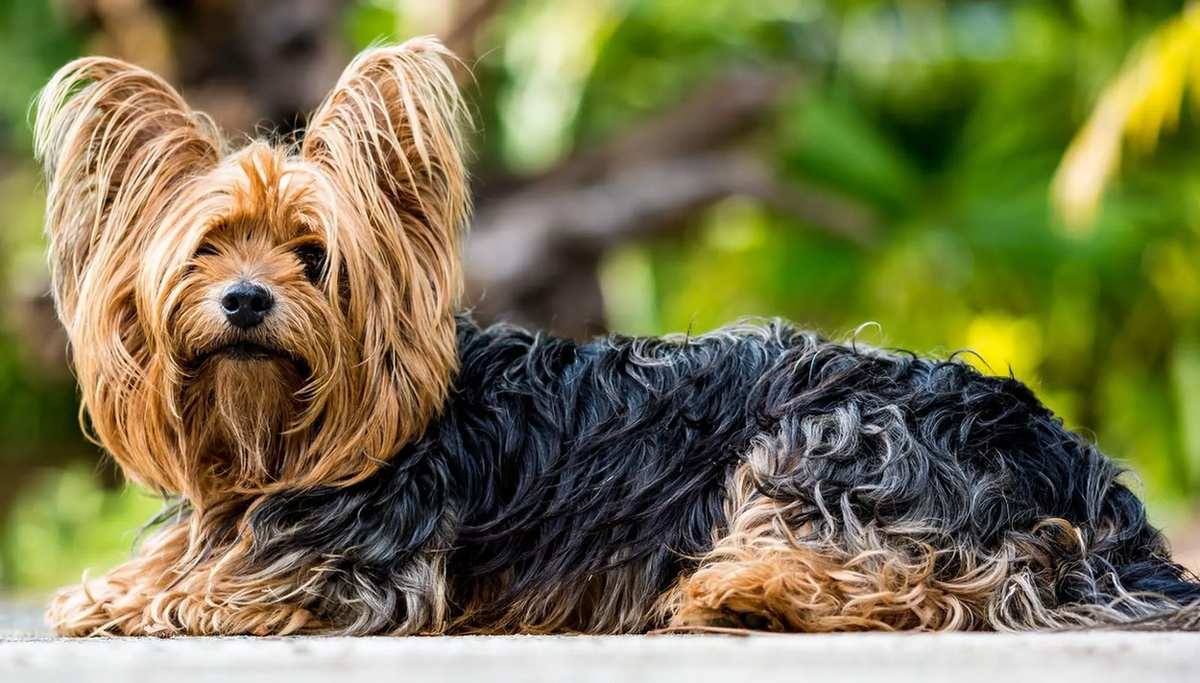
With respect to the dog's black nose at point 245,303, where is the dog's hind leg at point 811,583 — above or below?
below

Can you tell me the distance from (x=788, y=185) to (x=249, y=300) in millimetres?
9865

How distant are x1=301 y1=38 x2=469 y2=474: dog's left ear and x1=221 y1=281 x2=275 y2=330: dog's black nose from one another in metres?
0.21

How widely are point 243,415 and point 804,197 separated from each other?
957 centimetres

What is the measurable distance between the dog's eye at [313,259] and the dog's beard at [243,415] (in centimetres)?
25

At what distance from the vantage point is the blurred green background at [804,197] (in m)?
12.6

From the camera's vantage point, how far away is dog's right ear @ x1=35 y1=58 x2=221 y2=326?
4.34m

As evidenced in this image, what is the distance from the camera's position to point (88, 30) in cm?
1118

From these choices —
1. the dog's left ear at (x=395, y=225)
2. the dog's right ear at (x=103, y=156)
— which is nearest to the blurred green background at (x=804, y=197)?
the dog's right ear at (x=103, y=156)

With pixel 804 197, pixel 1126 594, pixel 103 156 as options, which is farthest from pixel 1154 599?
pixel 804 197

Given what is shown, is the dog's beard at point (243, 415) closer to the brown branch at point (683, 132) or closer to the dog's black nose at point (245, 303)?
the dog's black nose at point (245, 303)

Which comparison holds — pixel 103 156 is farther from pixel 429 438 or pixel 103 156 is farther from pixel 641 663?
pixel 641 663

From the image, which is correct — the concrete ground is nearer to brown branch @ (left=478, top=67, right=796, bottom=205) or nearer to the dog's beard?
the dog's beard

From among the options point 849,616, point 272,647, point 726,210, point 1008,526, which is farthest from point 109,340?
point 726,210

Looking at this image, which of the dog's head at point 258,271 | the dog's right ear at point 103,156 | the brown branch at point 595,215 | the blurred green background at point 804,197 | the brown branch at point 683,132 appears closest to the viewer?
the dog's head at point 258,271
